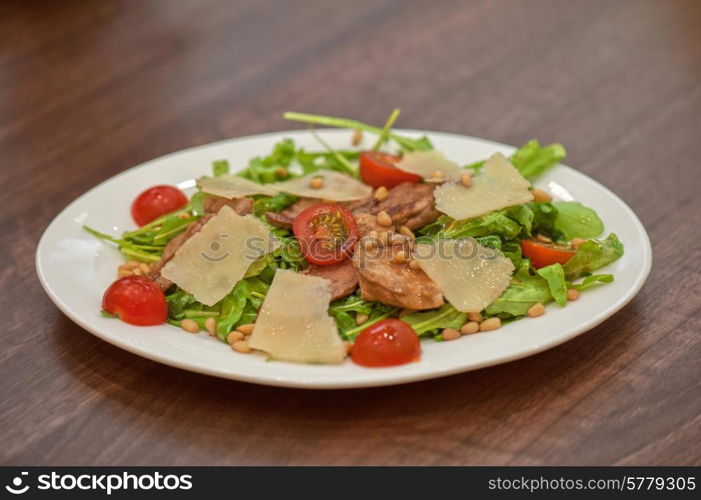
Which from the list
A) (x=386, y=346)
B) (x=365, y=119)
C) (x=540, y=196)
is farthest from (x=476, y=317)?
(x=365, y=119)

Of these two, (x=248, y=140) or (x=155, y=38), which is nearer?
(x=248, y=140)

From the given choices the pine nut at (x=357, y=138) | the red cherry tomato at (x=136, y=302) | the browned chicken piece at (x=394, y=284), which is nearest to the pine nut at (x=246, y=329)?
the red cherry tomato at (x=136, y=302)

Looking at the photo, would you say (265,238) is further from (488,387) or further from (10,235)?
(10,235)

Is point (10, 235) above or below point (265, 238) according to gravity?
below

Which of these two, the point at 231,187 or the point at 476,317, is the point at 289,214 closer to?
the point at 231,187

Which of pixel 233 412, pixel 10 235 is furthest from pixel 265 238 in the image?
pixel 10 235

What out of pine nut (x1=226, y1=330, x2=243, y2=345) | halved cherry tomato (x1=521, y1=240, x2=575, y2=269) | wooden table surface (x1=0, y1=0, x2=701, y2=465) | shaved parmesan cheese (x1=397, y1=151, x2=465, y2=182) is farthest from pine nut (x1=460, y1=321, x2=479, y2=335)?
shaved parmesan cheese (x1=397, y1=151, x2=465, y2=182)
